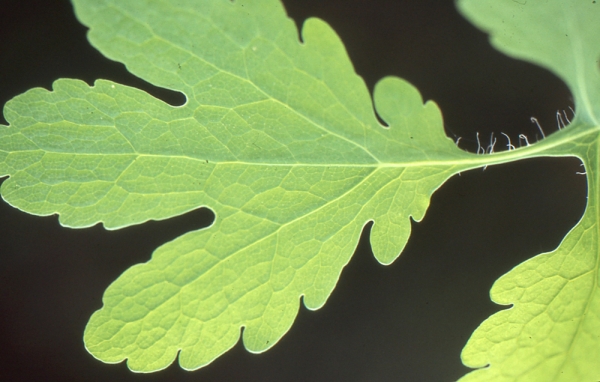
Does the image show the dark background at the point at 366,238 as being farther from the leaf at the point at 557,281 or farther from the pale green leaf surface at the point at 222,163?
the pale green leaf surface at the point at 222,163

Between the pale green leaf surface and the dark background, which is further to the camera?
the dark background

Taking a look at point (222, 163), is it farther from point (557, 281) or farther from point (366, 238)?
point (557, 281)

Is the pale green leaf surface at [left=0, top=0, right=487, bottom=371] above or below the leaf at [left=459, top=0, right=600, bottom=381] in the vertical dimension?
above

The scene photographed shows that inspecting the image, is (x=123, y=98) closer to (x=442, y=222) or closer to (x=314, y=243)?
(x=314, y=243)

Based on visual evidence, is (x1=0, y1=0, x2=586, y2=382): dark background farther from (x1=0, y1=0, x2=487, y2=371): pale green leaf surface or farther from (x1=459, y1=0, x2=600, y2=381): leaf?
(x1=0, y1=0, x2=487, y2=371): pale green leaf surface

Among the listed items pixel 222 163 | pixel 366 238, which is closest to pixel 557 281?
pixel 366 238

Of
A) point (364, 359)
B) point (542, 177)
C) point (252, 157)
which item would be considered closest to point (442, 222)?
point (542, 177)

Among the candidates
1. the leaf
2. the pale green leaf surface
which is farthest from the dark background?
the pale green leaf surface

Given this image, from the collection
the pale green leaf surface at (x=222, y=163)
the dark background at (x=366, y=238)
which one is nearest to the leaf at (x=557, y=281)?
the dark background at (x=366, y=238)
